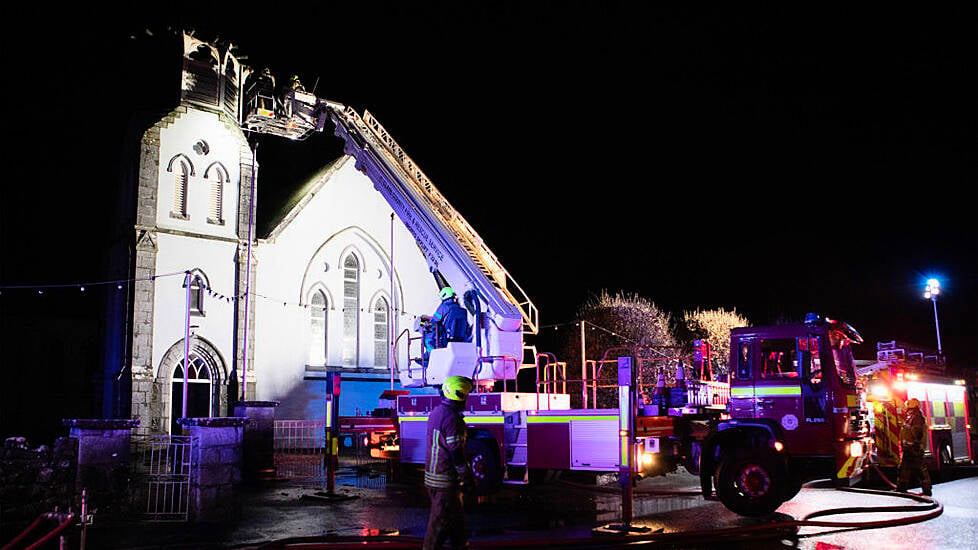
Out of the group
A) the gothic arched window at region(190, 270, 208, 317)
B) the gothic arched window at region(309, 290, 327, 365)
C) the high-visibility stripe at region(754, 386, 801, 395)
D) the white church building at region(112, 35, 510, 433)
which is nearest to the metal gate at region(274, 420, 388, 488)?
the white church building at region(112, 35, 510, 433)

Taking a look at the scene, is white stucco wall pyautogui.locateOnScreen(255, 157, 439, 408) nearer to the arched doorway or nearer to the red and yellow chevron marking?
the arched doorway

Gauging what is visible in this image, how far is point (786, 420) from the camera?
39.5 ft

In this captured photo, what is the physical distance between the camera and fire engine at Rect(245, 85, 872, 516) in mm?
11812

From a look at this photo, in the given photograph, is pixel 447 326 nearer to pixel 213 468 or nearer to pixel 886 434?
pixel 213 468

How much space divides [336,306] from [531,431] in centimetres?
1740

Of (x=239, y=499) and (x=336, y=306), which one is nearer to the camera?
(x=239, y=499)

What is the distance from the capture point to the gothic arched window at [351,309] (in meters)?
29.9

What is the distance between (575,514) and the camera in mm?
12492

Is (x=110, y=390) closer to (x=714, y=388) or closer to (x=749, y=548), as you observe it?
(x=714, y=388)

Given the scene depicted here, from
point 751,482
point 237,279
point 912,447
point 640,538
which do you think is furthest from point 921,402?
point 237,279

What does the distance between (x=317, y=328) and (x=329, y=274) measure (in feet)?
6.68

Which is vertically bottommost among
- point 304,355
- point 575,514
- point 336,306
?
point 575,514

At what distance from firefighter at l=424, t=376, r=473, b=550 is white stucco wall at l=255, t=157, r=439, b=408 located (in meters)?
20.7

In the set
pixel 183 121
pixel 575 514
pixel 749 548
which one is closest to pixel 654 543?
pixel 749 548
